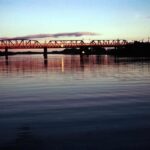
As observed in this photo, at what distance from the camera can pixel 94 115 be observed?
18.0 m

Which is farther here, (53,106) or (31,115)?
(53,106)

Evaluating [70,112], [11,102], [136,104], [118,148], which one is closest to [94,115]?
[70,112]

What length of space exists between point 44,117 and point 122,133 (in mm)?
5028

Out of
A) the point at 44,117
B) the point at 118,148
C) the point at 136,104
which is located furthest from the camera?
the point at 136,104

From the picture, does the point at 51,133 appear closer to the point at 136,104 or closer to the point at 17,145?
the point at 17,145

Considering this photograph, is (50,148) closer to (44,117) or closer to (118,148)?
(118,148)

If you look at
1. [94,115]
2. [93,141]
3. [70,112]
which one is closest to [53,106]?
[70,112]

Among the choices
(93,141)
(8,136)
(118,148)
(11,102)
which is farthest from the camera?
(11,102)

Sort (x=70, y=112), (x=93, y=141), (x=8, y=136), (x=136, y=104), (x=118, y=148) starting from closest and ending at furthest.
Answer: (x=118, y=148)
(x=93, y=141)
(x=8, y=136)
(x=70, y=112)
(x=136, y=104)

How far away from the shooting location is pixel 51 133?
14250mm

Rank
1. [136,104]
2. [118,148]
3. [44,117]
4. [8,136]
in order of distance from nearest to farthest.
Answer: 1. [118,148]
2. [8,136]
3. [44,117]
4. [136,104]

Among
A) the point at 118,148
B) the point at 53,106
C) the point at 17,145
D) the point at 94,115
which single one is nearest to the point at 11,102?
the point at 53,106

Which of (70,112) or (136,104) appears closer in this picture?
(70,112)

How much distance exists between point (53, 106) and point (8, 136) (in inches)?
316
